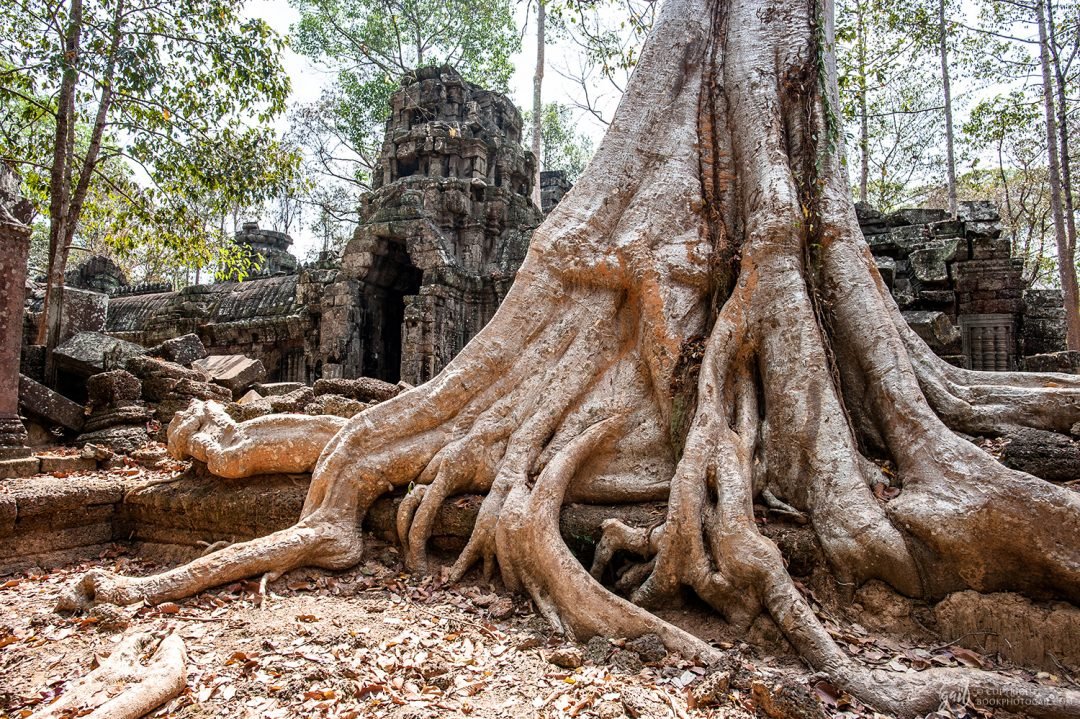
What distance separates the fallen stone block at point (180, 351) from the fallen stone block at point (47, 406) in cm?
217

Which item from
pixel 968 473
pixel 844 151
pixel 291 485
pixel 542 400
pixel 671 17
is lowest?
pixel 291 485

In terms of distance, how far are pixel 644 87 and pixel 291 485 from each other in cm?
339

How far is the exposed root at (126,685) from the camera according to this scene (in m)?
1.79

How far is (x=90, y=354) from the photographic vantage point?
6.82 meters

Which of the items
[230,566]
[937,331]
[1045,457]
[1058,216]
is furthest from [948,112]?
[230,566]

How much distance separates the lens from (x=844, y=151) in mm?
4055

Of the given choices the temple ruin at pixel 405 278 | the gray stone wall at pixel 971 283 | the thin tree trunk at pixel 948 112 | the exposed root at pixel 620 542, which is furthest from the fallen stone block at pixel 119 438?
the thin tree trunk at pixel 948 112

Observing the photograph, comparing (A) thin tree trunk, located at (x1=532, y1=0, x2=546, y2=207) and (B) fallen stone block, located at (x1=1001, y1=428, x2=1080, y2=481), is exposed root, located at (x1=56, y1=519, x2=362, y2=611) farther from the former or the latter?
(A) thin tree trunk, located at (x1=532, y1=0, x2=546, y2=207)

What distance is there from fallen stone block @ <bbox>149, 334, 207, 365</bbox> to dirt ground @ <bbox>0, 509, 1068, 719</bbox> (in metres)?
6.04

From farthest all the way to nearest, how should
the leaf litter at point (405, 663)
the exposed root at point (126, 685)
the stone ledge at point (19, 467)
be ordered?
the stone ledge at point (19, 467) → the leaf litter at point (405, 663) → the exposed root at point (126, 685)

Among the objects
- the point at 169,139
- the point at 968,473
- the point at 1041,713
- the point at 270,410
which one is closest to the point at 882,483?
the point at 968,473

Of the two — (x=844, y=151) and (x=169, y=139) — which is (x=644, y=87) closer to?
(x=844, y=151)

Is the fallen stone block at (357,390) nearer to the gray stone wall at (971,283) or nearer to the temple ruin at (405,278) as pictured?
the temple ruin at (405,278)

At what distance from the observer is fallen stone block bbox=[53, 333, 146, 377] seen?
6.75 metres
